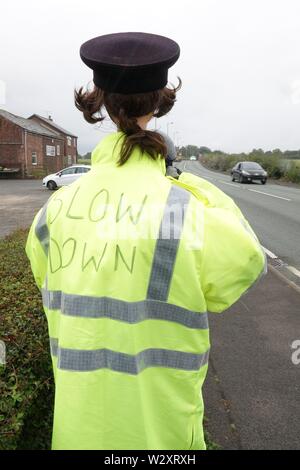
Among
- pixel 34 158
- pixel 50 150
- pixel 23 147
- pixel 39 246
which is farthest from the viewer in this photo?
pixel 50 150

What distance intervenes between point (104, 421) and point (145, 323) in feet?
1.00

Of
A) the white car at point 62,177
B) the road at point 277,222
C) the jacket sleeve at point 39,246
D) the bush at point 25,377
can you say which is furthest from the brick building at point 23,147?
the jacket sleeve at point 39,246

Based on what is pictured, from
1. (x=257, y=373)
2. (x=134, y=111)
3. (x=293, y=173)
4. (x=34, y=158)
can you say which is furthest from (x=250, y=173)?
(x=134, y=111)

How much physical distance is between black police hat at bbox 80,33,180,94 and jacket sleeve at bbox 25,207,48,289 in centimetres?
48

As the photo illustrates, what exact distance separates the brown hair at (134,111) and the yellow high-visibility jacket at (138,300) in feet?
0.18

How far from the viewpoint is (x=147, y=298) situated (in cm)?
121

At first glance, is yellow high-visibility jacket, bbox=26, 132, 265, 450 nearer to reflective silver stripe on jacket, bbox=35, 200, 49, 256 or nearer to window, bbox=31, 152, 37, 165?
reflective silver stripe on jacket, bbox=35, 200, 49, 256

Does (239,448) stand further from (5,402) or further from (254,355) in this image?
(5,402)

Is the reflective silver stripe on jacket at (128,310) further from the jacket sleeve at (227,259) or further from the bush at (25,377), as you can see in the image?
the bush at (25,377)

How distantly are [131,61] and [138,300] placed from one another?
2.29ft

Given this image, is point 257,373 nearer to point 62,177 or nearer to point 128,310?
point 128,310

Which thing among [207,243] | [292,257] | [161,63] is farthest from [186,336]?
[292,257]

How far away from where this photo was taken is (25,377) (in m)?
2.13

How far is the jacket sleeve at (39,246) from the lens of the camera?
1402 mm
